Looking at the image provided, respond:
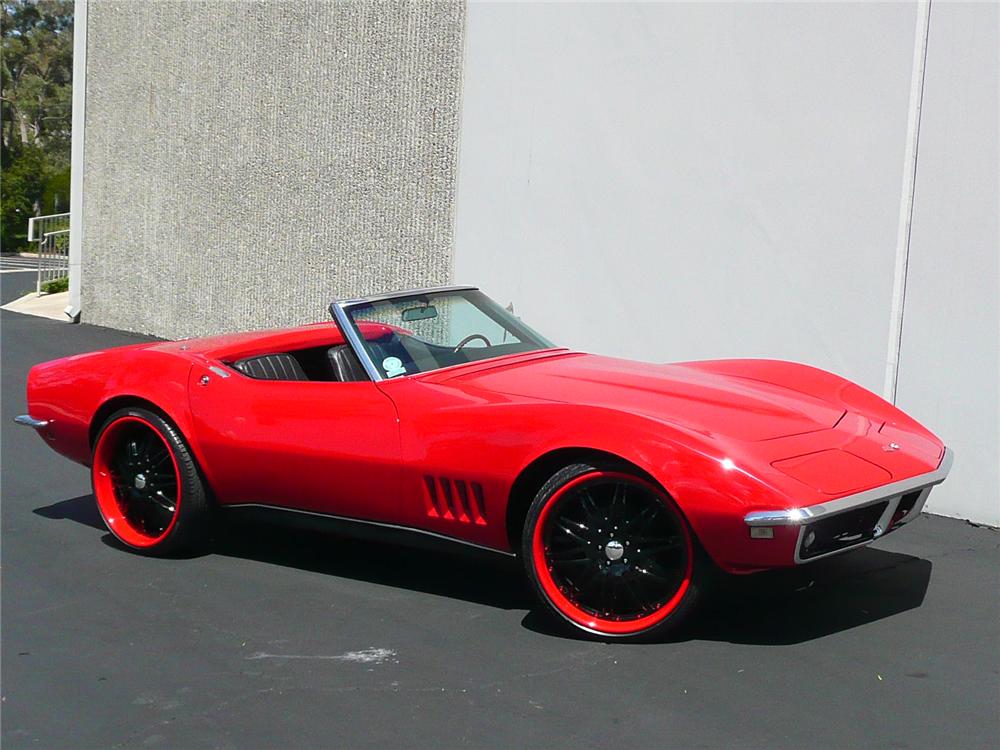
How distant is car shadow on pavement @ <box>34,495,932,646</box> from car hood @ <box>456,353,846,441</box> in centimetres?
58

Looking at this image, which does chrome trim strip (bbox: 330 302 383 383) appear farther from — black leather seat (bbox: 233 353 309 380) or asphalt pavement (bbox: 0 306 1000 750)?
asphalt pavement (bbox: 0 306 1000 750)

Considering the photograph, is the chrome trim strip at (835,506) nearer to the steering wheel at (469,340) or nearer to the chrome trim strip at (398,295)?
the steering wheel at (469,340)

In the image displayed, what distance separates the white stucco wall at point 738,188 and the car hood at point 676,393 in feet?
5.09

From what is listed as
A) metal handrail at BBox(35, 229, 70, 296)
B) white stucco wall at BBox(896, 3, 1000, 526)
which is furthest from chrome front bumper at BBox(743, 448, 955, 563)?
metal handrail at BBox(35, 229, 70, 296)

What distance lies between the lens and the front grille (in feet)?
12.6

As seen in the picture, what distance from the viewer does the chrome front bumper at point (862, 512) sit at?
3729 millimetres

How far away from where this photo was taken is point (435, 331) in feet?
16.8

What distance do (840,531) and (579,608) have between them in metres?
0.93

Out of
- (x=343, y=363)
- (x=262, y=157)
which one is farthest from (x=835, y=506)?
(x=262, y=157)

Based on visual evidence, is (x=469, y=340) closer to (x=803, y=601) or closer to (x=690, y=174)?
(x=803, y=601)

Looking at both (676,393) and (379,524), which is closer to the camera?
(676,393)

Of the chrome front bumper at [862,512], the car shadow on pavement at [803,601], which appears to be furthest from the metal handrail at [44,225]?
the chrome front bumper at [862,512]

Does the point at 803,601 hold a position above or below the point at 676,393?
below

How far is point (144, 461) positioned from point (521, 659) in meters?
2.19
